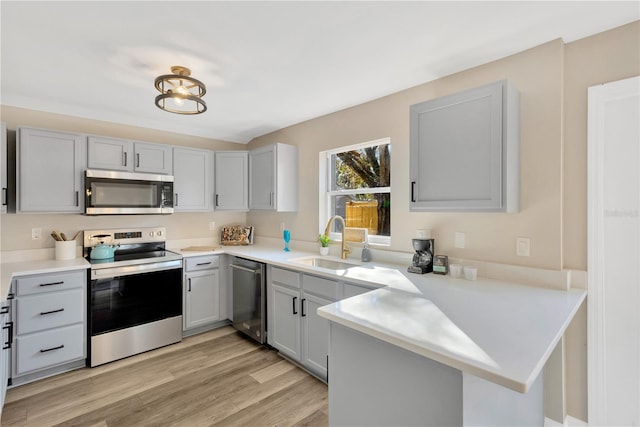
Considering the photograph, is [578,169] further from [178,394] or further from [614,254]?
[178,394]

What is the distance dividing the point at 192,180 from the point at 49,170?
1.27 meters

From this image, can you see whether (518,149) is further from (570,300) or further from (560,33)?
(570,300)

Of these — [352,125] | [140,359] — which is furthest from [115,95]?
[140,359]

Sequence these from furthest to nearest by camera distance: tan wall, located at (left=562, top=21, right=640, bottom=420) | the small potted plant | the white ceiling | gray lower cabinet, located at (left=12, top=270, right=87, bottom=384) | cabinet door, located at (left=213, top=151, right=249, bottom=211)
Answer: cabinet door, located at (left=213, top=151, right=249, bottom=211)
the small potted plant
gray lower cabinet, located at (left=12, top=270, right=87, bottom=384)
tan wall, located at (left=562, top=21, right=640, bottom=420)
the white ceiling

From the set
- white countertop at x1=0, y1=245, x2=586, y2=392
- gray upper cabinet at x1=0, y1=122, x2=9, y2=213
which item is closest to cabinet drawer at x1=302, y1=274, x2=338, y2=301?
white countertop at x1=0, y1=245, x2=586, y2=392

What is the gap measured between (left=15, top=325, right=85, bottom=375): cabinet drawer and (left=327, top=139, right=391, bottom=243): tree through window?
99.0 inches

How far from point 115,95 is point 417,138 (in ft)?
8.56

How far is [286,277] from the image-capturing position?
→ 8.84 feet

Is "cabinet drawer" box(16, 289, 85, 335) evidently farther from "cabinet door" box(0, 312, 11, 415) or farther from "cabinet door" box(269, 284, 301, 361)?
"cabinet door" box(269, 284, 301, 361)

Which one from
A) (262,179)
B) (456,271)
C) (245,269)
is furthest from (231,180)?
(456,271)

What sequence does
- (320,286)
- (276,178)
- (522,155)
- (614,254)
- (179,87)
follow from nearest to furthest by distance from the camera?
(614,254) < (522,155) < (179,87) < (320,286) < (276,178)

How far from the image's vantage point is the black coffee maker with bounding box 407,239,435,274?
221 centimetres

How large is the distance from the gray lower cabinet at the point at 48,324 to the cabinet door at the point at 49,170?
0.69m

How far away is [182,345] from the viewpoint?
3072mm
